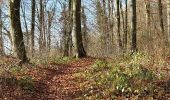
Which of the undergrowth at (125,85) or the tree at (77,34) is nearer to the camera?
the undergrowth at (125,85)

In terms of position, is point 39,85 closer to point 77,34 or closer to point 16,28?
point 16,28

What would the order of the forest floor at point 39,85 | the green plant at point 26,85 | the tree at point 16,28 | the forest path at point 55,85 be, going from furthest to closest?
the tree at point 16,28 < the green plant at point 26,85 < the forest path at point 55,85 < the forest floor at point 39,85

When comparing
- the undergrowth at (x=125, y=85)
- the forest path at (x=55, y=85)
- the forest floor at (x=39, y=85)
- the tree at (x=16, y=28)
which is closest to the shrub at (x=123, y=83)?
the undergrowth at (x=125, y=85)

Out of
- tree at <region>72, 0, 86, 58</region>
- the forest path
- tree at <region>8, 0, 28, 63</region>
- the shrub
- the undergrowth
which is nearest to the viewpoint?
the undergrowth

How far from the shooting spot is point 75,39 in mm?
23859

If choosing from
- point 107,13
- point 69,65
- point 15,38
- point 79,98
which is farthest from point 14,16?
point 107,13

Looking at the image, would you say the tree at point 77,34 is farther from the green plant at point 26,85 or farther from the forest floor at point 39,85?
the green plant at point 26,85

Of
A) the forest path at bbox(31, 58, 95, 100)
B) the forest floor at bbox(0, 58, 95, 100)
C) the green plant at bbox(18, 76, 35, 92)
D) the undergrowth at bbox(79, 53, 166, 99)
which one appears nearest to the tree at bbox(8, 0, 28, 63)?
the forest floor at bbox(0, 58, 95, 100)

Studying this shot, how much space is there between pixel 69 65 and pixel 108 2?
19305mm

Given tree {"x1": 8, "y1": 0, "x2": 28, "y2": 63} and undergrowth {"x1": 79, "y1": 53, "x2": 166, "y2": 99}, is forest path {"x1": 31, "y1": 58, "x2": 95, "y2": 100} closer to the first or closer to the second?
undergrowth {"x1": 79, "y1": 53, "x2": 166, "y2": 99}

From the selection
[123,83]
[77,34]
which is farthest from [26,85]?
[77,34]

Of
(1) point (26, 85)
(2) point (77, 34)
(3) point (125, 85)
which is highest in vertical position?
(2) point (77, 34)

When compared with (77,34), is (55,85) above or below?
below

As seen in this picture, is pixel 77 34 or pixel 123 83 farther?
pixel 77 34
